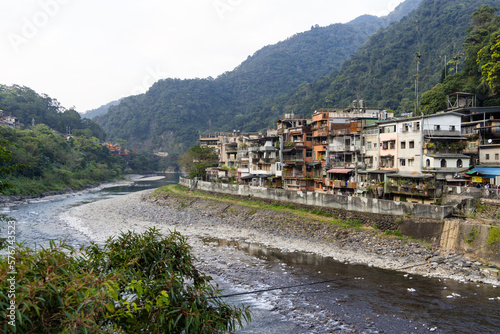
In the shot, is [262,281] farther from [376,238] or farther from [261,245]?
[376,238]

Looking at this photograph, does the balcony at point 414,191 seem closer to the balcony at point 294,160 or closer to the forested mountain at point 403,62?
the balcony at point 294,160

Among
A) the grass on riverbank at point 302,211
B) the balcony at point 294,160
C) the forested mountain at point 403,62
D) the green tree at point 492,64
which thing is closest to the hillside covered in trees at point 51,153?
the grass on riverbank at point 302,211

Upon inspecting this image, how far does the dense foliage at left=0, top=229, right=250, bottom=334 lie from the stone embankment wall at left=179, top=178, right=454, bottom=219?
78.0ft

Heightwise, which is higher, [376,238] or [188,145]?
[188,145]

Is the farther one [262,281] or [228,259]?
[228,259]

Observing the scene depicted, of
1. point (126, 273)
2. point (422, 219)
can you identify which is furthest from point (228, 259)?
point (126, 273)

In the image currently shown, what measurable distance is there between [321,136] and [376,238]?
20.3 metres

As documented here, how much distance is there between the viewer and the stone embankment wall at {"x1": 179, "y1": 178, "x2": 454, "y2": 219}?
86.1 ft

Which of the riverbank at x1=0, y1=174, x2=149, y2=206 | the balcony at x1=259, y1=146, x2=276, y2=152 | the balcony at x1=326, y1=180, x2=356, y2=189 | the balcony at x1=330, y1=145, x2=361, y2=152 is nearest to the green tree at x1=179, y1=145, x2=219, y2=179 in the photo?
the balcony at x1=259, y1=146, x2=276, y2=152

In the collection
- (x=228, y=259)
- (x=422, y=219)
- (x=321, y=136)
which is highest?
(x=321, y=136)

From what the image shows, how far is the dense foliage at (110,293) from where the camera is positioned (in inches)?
197

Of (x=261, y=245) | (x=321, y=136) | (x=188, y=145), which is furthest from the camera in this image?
(x=188, y=145)

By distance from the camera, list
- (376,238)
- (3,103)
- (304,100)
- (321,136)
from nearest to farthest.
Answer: (376,238) → (321,136) → (3,103) → (304,100)

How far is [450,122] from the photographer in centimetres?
3269
